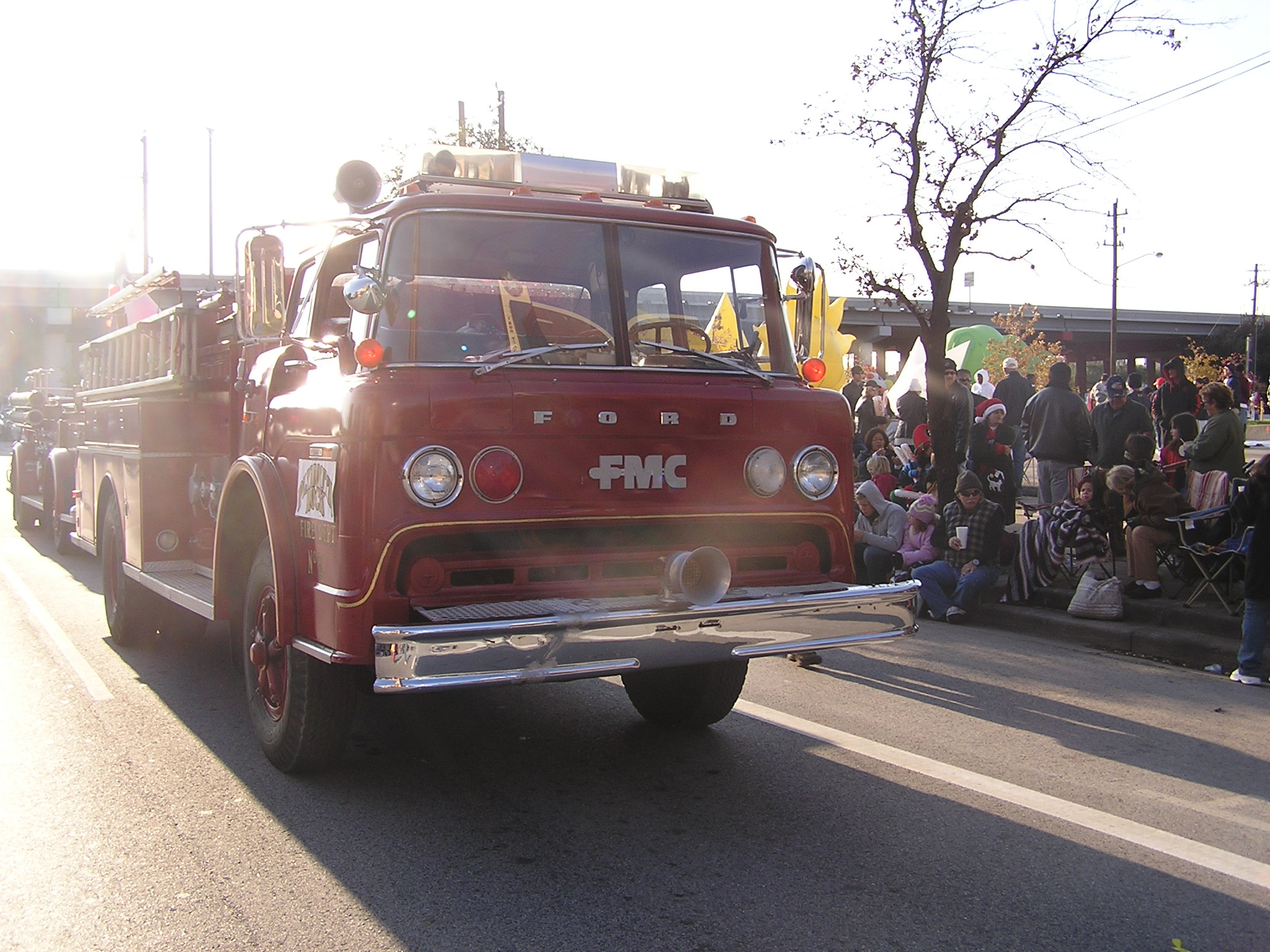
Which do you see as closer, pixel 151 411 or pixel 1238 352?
pixel 151 411

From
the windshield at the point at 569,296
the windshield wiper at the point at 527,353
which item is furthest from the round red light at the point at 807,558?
the windshield wiper at the point at 527,353

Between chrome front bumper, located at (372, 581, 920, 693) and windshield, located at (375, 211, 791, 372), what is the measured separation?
1.08m

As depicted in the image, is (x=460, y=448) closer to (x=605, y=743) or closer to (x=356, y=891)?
(x=356, y=891)

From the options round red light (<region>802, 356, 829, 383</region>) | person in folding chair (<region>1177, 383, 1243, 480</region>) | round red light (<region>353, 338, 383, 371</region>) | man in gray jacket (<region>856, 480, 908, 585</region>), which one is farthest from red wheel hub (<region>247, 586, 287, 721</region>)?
person in folding chair (<region>1177, 383, 1243, 480</region>)

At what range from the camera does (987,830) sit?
174 inches

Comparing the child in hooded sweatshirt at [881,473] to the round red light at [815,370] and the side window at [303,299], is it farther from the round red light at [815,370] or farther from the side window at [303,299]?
the side window at [303,299]

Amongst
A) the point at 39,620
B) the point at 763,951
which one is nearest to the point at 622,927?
the point at 763,951

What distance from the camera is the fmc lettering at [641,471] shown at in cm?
461

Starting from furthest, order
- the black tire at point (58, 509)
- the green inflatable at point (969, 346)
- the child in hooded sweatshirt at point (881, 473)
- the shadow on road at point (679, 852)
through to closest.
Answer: the green inflatable at point (969, 346), the black tire at point (58, 509), the child in hooded sweatshirt at point (881, 473), the shadow on road at point (679, 852)

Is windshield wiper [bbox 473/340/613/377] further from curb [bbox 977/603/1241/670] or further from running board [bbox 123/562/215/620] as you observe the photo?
curb [bbox 977/603/1241/670]

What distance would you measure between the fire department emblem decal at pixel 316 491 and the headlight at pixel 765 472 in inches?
68.1

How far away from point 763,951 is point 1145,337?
8853 cm

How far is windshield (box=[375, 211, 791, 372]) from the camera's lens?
15.2 feet

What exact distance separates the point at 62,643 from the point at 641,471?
18.1ft
